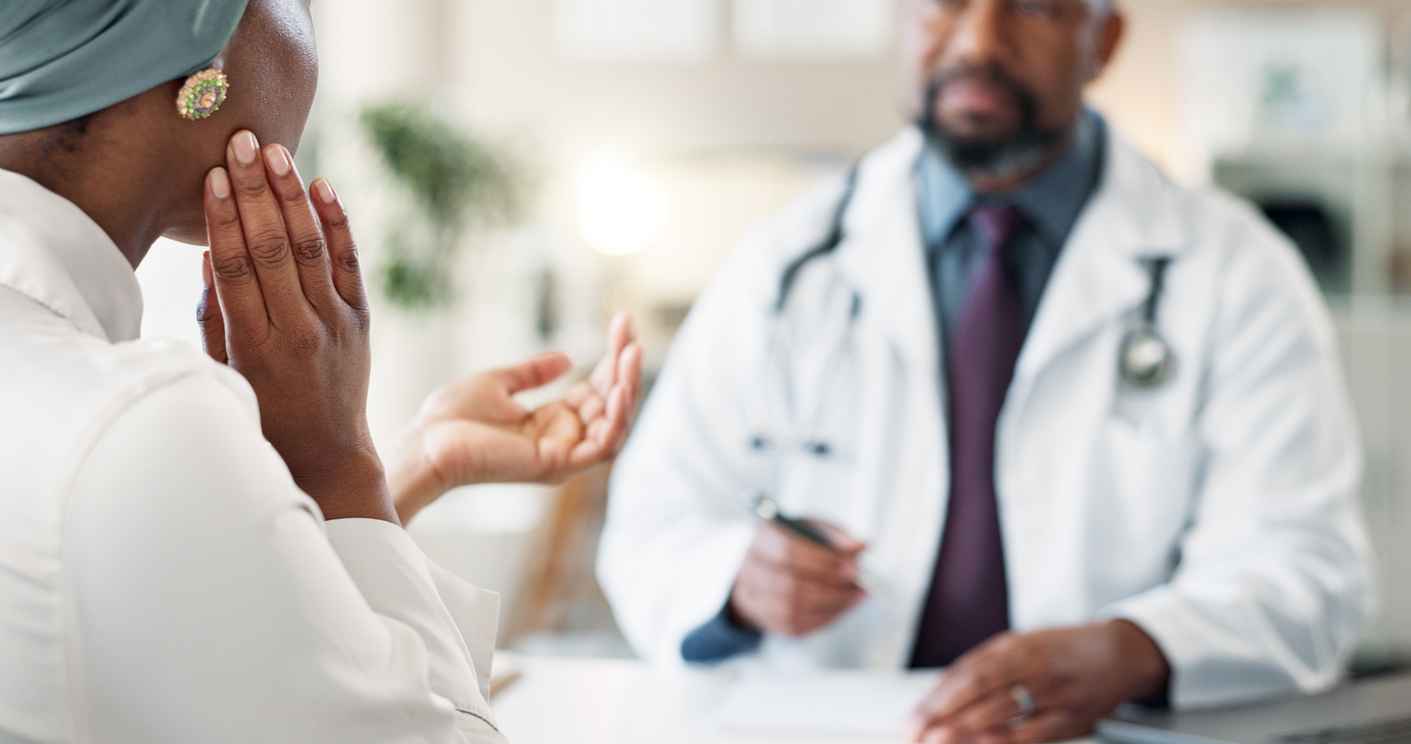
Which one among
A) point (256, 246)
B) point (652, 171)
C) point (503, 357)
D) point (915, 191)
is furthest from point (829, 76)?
point (256, 246)

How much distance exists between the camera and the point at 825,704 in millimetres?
1226

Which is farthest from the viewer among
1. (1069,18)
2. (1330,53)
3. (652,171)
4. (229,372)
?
(652,171)

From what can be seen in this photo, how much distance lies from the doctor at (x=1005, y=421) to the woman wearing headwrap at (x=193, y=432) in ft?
2.71

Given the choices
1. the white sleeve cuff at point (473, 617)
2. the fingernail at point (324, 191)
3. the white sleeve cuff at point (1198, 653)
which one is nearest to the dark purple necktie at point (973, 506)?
the white sleeve cuff at point (1198, 653)

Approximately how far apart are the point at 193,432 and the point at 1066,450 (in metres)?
1.26

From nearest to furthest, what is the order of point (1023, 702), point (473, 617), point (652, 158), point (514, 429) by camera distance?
point (473, 617), point (514, 429), point (1023, 702), point (652, 158)

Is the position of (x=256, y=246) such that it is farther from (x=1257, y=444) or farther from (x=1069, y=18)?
(x=1069, y=18)

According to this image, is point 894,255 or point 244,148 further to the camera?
point 894,255

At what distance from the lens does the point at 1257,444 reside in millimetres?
1578

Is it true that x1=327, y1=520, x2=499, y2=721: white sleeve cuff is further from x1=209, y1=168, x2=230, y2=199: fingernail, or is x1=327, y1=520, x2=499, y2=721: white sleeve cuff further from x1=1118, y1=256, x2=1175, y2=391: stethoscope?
x1=1118, y1=256, x2=1175, y2=391: stethoscope

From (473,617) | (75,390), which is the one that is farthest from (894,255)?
(75,390)

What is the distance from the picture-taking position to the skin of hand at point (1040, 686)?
115 centimetres

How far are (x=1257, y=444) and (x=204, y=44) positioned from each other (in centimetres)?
132

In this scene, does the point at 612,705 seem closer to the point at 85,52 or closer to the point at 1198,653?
the point at 1198,653
